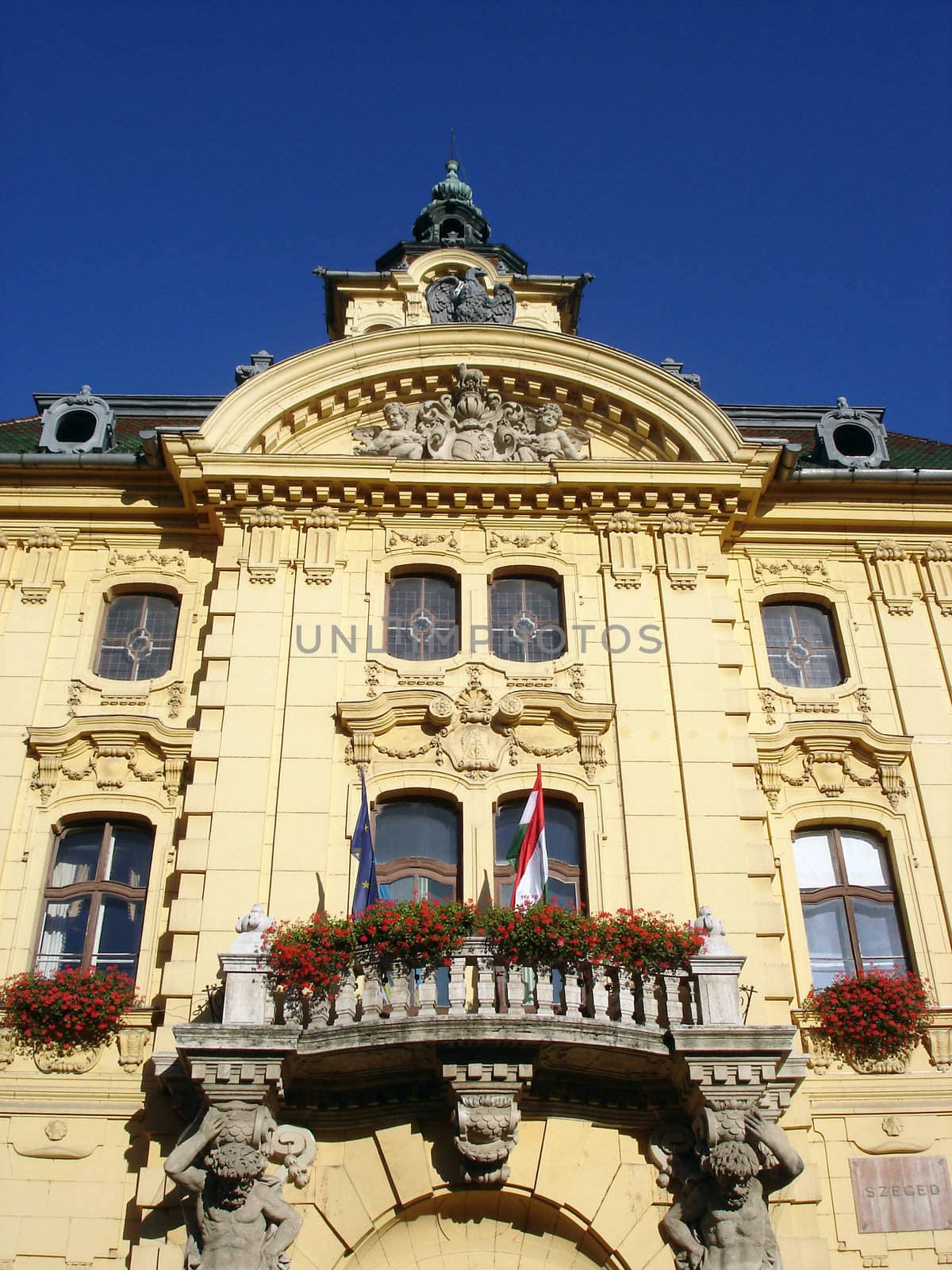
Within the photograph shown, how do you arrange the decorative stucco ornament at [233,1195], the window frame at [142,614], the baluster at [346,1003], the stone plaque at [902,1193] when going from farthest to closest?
1. the window frame at [142,614]
2. the stone plaque at [902,1193]
3. the baluster at [346,1003]
4. the decorative stucco ornament at [233,1195]

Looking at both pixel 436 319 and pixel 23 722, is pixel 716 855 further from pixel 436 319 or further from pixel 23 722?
pixel 436 319

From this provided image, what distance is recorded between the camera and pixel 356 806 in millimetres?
16234

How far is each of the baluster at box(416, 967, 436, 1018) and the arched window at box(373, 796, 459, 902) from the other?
76.8 inches

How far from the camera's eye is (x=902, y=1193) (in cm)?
1420

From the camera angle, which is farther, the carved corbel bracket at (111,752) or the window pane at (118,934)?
the carved corbel bracket at (111,752)

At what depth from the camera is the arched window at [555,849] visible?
16.0 m

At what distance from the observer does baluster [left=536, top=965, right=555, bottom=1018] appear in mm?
13594

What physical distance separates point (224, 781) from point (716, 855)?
599cm

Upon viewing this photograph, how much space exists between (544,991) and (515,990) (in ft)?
1.19

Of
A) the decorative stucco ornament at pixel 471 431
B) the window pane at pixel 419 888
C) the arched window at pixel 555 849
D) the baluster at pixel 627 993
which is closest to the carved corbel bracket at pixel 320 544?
the decorative stucco ornament at pixel 471 431

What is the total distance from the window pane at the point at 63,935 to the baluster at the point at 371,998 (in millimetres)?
4010

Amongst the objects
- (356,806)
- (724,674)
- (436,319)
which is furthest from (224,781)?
(436,319)

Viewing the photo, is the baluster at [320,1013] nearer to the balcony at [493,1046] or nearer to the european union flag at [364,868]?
the balcony at [493,1046]

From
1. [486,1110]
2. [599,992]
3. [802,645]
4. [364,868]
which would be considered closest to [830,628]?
[802,645]
